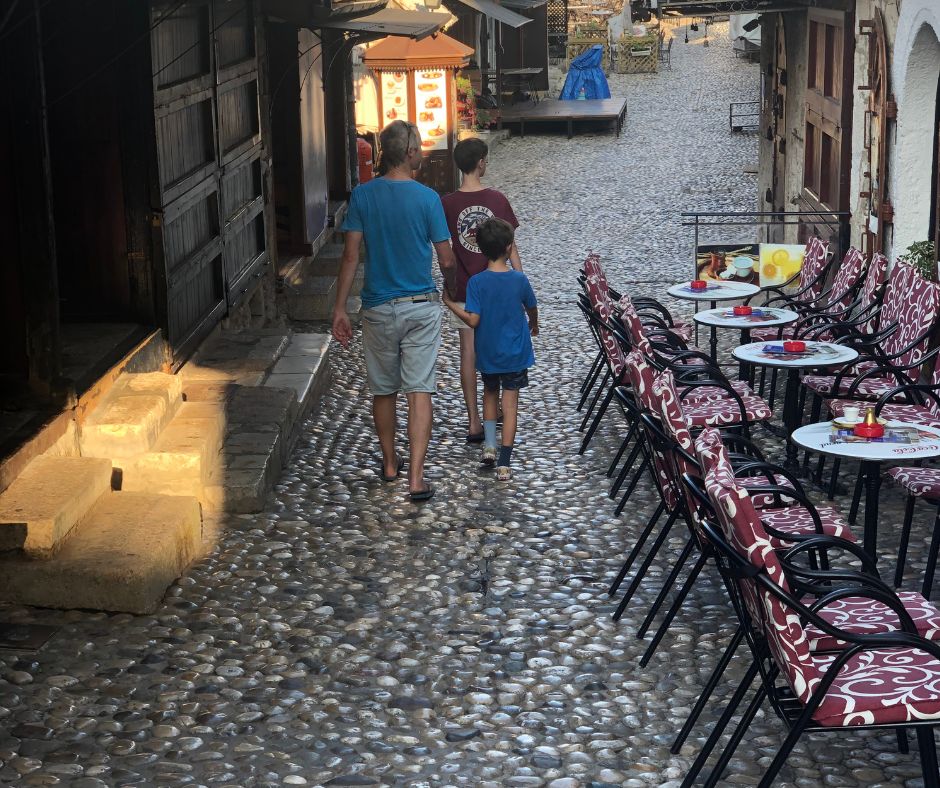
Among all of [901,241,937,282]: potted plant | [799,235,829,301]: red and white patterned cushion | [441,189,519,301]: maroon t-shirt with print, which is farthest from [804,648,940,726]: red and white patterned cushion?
[799,235,829,301]: red and white patterned cushion

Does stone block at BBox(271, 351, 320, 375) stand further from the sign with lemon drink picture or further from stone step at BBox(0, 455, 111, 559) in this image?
the sign with lemon drink picture

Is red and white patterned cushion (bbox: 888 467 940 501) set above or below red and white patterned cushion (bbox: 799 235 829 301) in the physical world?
below

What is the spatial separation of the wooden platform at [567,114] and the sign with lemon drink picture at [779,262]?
57.5 ft

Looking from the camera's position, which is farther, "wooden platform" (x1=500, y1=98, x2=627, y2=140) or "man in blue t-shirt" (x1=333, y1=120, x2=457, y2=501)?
"wooden platform" (x1=500, y1=98, x2=627, y2=140)

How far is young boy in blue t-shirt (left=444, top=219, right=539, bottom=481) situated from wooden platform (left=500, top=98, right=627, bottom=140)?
841 inches

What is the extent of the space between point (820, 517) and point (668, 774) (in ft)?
4.17

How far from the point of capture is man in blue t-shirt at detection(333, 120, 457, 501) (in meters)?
7.08

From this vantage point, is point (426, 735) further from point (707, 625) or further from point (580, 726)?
point (707, 625)

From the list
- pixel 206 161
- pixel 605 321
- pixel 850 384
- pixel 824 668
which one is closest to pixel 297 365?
pixel 206 161

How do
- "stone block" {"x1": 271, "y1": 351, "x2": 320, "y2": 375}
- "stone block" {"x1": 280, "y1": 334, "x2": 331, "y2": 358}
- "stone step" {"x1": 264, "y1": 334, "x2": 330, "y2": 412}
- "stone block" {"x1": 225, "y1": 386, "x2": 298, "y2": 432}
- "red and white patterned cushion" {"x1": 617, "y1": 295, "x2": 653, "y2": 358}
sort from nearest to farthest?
"red and white patterned cushion" {"x1": 617, "y1": 295, "x2": 653, "y2": 358} < "stone block" {"x1": 225, "y1": 386, "x2": 298, "y2": 432} < "stone step" {"x1": 264, "y1": 334, "x2": 330, "y2": 412} < "stone block" {"x1": 271, "y1": 351, "x2": 320, "y2": 375} < "stone block" {"x1": 280, "y1": 334, "x2": 331, "y2": 358}

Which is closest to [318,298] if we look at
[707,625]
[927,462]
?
[927,462]

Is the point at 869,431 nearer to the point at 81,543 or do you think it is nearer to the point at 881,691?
the point at 881,691

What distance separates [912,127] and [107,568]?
670cm

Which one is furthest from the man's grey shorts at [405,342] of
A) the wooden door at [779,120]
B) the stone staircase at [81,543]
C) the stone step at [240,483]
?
the wooden door at [779,120]
